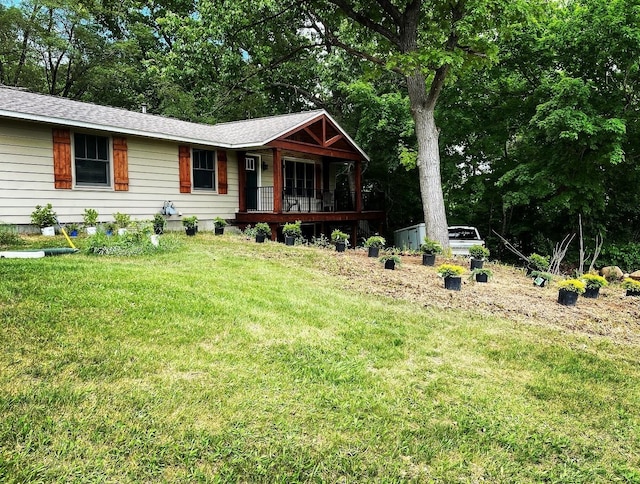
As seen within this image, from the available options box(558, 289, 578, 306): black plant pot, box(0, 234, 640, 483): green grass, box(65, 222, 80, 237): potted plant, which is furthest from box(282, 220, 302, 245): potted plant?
box(558, 289, 578, 306): black plant pot

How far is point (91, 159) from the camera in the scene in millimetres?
9984

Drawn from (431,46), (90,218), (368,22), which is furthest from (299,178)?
(90,218)

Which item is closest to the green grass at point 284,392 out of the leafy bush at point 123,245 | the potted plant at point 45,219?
the leafy bush at point 123,245

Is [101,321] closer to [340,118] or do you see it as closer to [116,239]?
[116,239]

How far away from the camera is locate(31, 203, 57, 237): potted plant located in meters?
8.83

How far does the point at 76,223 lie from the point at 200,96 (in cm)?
1261

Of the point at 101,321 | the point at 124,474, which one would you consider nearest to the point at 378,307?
the point at 101,321

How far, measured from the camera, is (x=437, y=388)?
335 cm

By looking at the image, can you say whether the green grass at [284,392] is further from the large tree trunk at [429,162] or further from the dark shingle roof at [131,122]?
the large tree trunk at [429,162]

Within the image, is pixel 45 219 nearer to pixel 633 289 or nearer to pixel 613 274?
pixel 633 289

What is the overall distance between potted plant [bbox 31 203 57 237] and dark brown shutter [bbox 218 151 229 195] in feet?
15.7

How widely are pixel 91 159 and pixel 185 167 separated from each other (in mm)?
2514

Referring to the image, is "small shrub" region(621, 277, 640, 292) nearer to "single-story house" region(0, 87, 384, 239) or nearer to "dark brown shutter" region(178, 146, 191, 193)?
"single-story house" region(0, 87, 384, 239)

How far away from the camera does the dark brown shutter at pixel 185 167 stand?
1186cm
